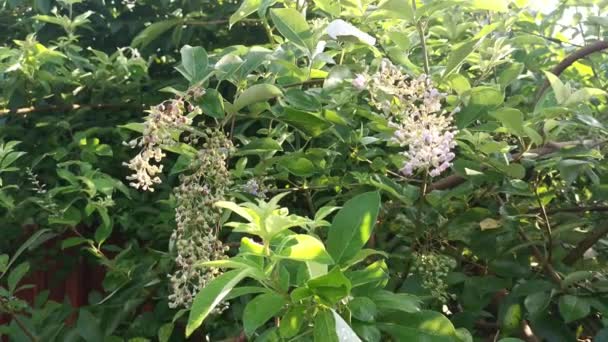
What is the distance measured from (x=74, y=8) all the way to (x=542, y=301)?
1.90 metres

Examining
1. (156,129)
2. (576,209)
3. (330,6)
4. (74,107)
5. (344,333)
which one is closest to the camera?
(344,333)

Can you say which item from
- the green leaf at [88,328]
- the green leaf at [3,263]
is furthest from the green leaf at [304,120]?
the green leaf at [3,263]

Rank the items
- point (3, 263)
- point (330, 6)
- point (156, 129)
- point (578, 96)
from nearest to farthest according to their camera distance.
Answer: point (156, 129) < point (578, 96) < point (330, 6) < point (3, 263)

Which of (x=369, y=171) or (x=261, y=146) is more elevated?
(x=261, y=146)

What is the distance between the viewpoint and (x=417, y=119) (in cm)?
110

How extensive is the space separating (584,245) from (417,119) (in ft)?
1.60

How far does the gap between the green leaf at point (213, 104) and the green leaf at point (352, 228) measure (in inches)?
14.1

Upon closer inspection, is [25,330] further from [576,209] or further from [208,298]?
[576,209]

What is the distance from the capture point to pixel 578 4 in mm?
1651

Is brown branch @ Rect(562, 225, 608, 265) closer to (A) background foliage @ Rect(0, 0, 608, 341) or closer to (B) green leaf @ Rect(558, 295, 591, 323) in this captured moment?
(A) background foliage @ Rect(0, 0, 608, 341)

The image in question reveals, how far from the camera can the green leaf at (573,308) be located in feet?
3.81

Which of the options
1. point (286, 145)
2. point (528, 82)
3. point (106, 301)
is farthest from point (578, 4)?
point (106, 301)

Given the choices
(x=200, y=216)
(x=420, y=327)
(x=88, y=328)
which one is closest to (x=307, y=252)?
(x=420, y=327)

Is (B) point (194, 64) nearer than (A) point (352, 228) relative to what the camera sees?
No
